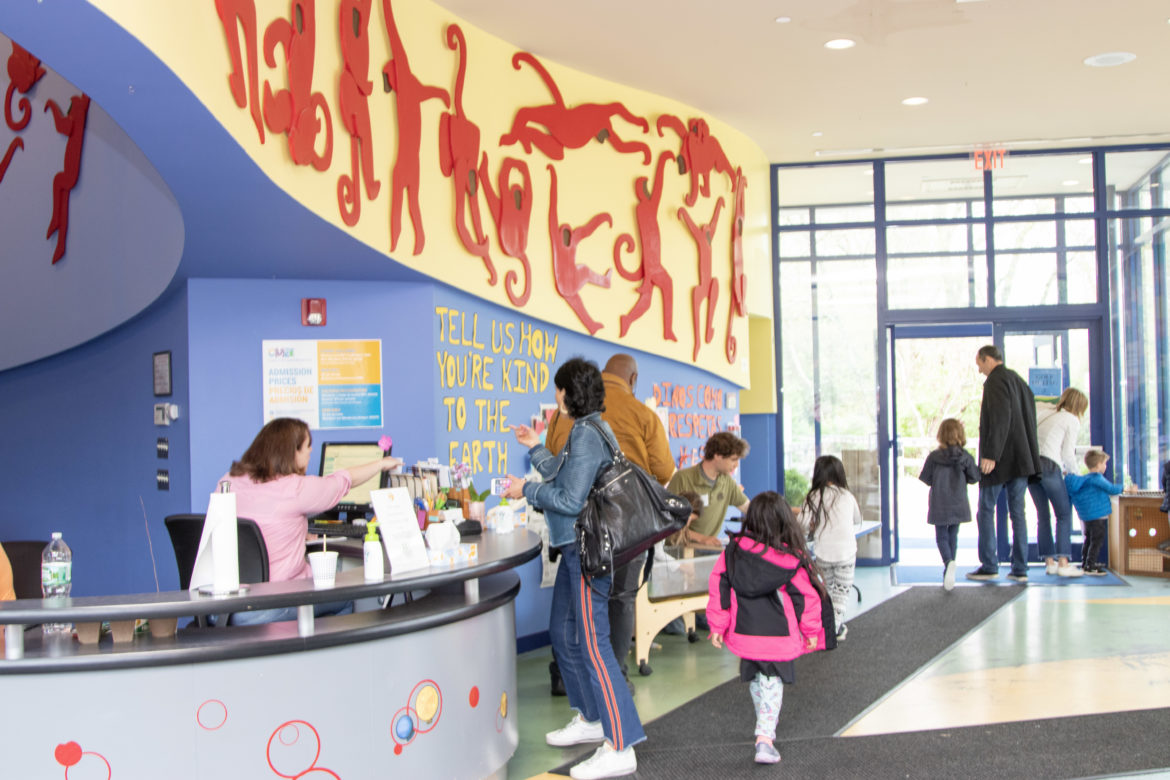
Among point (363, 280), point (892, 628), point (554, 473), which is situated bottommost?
point (892, 628)

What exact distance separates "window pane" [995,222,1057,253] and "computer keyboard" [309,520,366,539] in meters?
6.77

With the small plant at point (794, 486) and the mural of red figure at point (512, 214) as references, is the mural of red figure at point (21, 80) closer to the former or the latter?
the mural of red figure at point (512, 214)

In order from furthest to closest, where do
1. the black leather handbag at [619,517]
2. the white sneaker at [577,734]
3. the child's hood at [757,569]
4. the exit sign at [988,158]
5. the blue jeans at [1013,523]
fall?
the exit sign at [988,158] → the blue jeans at [1013,523] → the white sneaker at [577,734] → the child's hood at [757,569] → the black leather handbag at [619,517]

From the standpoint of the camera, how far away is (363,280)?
5.20 meters

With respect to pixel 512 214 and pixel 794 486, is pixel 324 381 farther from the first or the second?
pixel 794 486

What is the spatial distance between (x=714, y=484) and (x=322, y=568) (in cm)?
325

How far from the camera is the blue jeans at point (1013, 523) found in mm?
8016

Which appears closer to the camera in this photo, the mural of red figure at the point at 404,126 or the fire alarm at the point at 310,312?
the mural of red figure at the point at 404,126

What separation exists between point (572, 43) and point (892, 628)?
408 cm

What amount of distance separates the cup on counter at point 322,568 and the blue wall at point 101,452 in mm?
2134

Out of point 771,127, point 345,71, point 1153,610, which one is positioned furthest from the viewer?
point 771,127

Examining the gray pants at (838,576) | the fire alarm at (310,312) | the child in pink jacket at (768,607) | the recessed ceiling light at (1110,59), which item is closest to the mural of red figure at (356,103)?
the fire alarm at (310,312)

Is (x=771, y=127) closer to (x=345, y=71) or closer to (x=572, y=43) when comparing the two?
(x=572, y=43)

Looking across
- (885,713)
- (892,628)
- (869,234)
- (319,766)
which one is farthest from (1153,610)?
(319,766)
